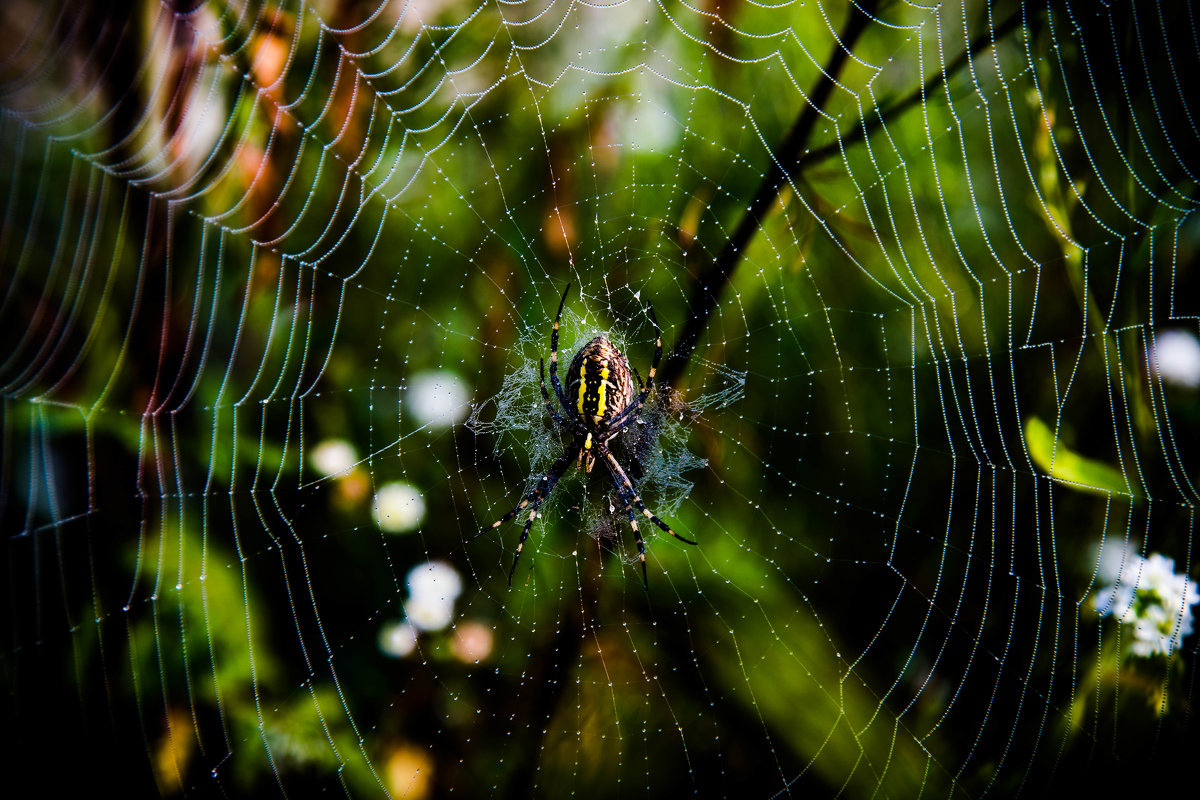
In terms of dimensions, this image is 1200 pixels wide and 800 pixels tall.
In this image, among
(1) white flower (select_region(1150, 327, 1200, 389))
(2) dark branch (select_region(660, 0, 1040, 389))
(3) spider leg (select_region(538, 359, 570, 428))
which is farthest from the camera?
(3) spider leg (select_region(538, 359, 570, 428))

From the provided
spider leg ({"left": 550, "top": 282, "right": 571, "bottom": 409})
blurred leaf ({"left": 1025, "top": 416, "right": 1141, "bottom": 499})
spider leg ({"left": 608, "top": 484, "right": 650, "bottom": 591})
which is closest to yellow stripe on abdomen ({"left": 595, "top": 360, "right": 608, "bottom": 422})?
spider leg ({"left": 550, "top": 282, "right": 571, "bottom": 409})

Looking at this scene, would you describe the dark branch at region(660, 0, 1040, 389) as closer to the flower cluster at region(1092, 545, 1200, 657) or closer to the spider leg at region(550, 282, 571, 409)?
the spider leg at region(550, 282, 571, 409)

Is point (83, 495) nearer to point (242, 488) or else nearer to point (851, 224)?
point (242, 488)

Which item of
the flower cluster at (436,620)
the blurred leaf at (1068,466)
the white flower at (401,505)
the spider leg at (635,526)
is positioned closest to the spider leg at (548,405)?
the spider leg at (635,526)

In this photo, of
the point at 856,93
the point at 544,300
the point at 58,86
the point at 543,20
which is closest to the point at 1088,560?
the point at 856,93

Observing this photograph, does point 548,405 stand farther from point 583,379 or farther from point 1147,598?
point 1147,598

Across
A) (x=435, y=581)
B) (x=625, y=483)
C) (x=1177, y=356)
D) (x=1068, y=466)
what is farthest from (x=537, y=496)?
(x=1177, y=356)
